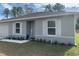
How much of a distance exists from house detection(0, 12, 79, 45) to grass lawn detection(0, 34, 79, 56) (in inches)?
5.4

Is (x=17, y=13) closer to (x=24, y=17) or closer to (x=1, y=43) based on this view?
(x=24, y=17)

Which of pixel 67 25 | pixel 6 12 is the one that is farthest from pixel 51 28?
pixel 6 12

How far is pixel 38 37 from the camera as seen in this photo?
19.5ft

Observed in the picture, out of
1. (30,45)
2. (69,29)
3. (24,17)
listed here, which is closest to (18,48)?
(30,45)

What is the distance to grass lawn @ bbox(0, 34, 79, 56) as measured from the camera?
5.85 metres

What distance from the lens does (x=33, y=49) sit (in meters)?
5.91

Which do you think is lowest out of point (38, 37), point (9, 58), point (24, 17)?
point (9, 58)

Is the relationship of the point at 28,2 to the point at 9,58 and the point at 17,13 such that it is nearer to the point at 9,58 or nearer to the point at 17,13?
the point at 17,13

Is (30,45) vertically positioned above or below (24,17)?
below

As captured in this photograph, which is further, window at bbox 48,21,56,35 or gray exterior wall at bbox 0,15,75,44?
window at bbox 48,21,56,35

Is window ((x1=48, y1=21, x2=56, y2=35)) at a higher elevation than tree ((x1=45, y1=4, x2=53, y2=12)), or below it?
below

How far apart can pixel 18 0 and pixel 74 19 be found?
1126 mm

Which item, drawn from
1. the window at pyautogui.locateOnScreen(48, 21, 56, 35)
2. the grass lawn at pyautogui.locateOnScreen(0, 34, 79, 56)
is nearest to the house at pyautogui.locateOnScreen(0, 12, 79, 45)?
the window at pyautogui.locateOnScreen(48, 21, 56, 35)

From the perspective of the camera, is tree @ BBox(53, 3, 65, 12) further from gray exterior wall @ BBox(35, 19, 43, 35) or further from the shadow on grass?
the shadow on grass
